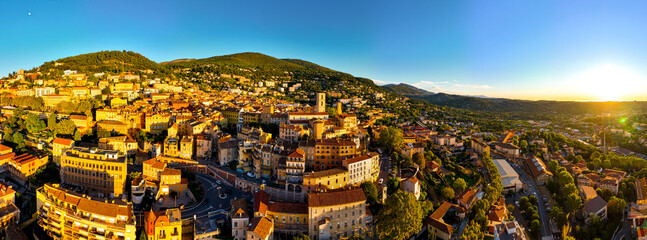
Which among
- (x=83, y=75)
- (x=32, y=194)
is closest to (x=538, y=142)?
(x=32, y=194)

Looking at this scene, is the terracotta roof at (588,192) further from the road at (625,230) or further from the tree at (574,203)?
the tree at (574,203)

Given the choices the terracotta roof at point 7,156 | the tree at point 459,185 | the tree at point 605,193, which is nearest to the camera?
the terracotta roof at point 7,156

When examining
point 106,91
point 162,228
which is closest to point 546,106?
point 106,91

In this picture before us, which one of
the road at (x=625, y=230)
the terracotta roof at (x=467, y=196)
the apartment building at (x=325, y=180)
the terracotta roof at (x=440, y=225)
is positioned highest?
the apartment building at (x=325, y=180)

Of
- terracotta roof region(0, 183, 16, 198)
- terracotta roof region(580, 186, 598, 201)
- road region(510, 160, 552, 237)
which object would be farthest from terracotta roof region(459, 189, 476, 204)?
terracotta roof region(0, 183, 16, 198)

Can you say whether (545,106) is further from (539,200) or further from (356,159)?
(356,159)

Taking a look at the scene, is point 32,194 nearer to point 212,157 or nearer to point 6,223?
point 6,223

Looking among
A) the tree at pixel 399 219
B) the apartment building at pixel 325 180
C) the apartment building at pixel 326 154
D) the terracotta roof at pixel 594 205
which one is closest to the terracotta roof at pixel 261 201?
the apartment building at pixel 325 180
